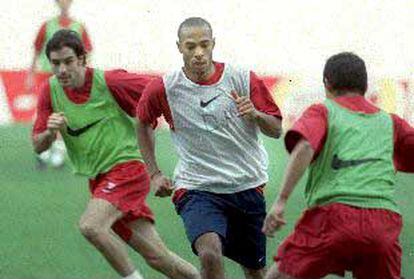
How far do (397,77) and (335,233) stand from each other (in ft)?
12.4

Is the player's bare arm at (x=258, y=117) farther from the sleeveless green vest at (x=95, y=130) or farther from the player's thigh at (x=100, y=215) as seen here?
the player's thigh at (x=100, y=215)

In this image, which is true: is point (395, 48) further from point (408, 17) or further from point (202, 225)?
point (202, 225)

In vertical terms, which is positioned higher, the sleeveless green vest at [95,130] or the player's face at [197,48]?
the player's face at [197,48]

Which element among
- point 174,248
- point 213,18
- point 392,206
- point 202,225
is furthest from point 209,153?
point 213,18

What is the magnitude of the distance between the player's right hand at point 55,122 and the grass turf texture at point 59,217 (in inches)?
72.2

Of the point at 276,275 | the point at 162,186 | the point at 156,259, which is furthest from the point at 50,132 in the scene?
the point at 276,275

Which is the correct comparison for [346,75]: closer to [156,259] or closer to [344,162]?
[344,162]

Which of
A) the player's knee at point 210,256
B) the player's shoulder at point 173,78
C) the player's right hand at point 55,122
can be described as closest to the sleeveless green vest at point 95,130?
the player's right hand at point 55,122

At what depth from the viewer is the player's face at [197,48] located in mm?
6855

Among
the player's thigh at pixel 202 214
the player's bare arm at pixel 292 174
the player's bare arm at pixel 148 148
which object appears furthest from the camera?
the player's bare arm at pixel 148 148

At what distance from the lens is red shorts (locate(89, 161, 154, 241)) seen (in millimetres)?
7180

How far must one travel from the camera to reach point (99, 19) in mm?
9742

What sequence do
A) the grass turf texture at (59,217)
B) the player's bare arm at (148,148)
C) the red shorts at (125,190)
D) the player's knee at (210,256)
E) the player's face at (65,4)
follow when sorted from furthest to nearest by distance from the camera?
1. the player's face at (65,4)
2. the grass turf texture at (59,217)
3. the red shorts at (125,190)
4. the player's bare arm at (148,148)
5. the player's knee at (210,256)

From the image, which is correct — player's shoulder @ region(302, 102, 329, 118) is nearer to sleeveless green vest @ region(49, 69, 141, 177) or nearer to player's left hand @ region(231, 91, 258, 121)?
player's left hand @ region(231, 91, 258, 121)
